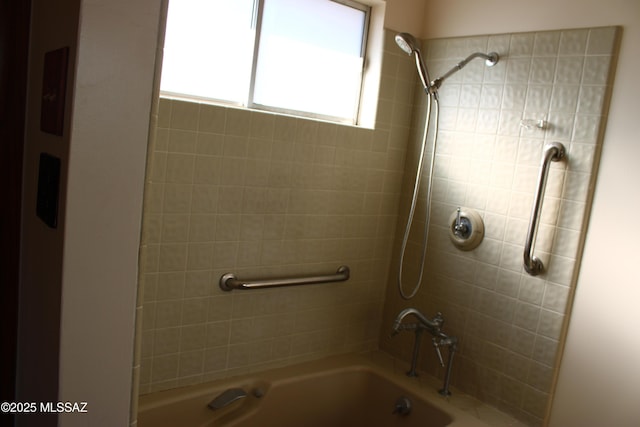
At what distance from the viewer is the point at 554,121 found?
1896mm

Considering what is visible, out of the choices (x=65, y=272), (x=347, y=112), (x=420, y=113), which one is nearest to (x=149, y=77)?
(x=65, y=272)

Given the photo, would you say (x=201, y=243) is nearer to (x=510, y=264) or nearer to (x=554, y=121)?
(x=510, y=264)

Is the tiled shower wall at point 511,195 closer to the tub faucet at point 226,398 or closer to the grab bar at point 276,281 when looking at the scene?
the grab bar at point 276,281

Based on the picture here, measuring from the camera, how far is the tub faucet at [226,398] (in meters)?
1.96

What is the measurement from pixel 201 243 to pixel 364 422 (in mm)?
1104

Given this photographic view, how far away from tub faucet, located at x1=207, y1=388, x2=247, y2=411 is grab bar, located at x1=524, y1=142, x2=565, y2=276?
3.88 ft

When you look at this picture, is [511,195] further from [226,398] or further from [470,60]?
[226,398]

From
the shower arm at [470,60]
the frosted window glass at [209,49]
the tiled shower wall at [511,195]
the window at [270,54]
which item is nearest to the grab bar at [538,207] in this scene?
the tiled shower wall at [511,195]

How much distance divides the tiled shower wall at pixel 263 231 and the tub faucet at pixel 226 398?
0.09 meters

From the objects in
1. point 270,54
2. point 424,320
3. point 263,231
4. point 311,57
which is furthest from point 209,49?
point 424,320

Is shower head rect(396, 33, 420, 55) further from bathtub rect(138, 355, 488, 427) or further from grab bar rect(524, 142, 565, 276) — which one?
bathtub rect(138, 355, 488, 427)

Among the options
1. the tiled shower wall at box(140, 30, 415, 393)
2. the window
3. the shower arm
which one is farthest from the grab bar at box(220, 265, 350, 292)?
the shower arm

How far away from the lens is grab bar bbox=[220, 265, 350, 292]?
2.00 meters

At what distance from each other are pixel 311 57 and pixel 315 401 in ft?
4.80
